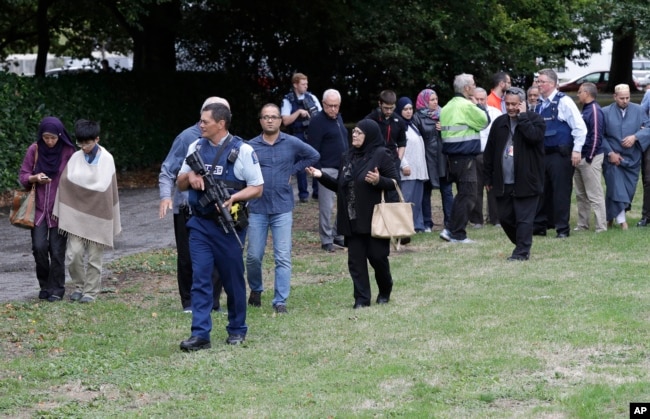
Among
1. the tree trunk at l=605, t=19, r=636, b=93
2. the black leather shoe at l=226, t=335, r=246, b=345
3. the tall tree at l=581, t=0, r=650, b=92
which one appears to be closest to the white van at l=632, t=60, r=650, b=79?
the tree trunk at l=605, t=19, r=636, b=93

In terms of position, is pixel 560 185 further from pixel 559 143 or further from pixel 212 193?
pixel 212 193

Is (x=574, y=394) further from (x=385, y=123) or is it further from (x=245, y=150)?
(x=385, y=123)

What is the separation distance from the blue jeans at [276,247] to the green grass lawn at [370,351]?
266 mm

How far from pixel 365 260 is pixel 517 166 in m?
2.86

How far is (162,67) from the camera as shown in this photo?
90.7 feet

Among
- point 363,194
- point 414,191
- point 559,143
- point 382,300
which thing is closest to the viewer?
point 363,194

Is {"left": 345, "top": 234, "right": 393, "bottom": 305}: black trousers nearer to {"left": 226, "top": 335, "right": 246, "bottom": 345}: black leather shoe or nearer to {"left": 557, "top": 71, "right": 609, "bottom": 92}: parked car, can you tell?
{"left": 226, "top": 335, "right": 246, "bottom": 345}: black leather shoe

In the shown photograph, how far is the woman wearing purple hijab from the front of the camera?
11414mm

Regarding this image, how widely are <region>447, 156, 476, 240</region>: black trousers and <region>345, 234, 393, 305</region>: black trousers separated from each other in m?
4.11

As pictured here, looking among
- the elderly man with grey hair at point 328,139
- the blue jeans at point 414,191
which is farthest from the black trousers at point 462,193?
the elderly man with grey hair at point 328,139

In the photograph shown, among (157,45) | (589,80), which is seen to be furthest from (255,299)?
(589,80)

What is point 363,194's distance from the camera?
1038cm

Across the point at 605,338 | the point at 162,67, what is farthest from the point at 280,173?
the point at 162,67

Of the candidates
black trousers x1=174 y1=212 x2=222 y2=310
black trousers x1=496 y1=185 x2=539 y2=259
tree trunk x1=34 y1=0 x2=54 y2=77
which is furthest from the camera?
tree trunk x1=34 y1=0 x2=54 y2=77
